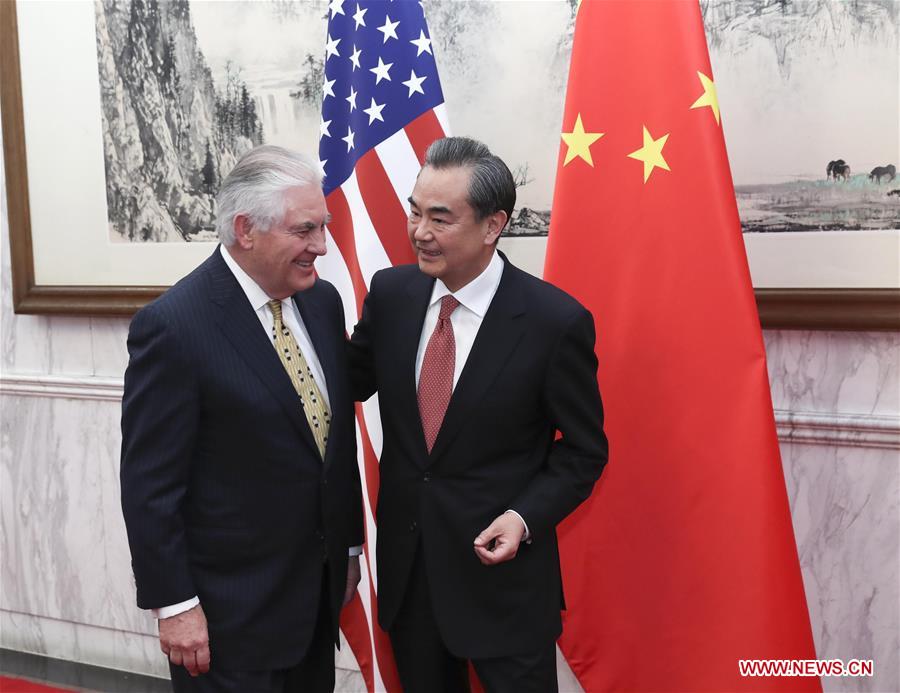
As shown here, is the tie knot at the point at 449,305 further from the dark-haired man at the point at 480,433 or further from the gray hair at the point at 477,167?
the gray hair at the point at 477,167

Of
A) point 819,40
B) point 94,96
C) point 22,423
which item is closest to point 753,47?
point 819,40

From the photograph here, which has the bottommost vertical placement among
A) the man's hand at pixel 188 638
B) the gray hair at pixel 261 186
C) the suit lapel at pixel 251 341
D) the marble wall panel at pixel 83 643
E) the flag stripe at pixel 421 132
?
the marble wall panel at pixel 83 643

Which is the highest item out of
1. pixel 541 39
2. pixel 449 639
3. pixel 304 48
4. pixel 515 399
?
pixel 304 48

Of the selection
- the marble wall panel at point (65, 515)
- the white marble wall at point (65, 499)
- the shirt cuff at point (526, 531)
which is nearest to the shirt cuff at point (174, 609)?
the shirt cuff at point (526, 531)

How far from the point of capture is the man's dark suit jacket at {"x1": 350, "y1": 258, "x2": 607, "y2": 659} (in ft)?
6.39

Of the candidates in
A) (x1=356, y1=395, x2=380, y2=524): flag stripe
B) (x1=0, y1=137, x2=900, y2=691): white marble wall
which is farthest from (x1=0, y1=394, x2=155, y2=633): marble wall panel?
(x1=356, y1=395, x2=380, y2=524): flag stripe

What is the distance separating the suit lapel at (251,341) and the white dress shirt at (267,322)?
1.1 inches

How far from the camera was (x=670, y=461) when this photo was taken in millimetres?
2244

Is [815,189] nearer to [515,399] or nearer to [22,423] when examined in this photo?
[515,399]

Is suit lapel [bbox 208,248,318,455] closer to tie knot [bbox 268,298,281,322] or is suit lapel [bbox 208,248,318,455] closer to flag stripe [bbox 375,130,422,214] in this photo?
tie knot [bbox 268,298,281,322]

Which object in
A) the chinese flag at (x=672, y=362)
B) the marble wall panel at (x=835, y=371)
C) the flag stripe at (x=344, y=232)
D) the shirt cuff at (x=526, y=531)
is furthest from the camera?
the flag stripe at (x=344, y=232)

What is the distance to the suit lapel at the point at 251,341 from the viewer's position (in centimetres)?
185

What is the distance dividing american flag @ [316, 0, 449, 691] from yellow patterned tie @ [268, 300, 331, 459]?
0.59m

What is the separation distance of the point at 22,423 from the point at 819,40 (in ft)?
11.0
